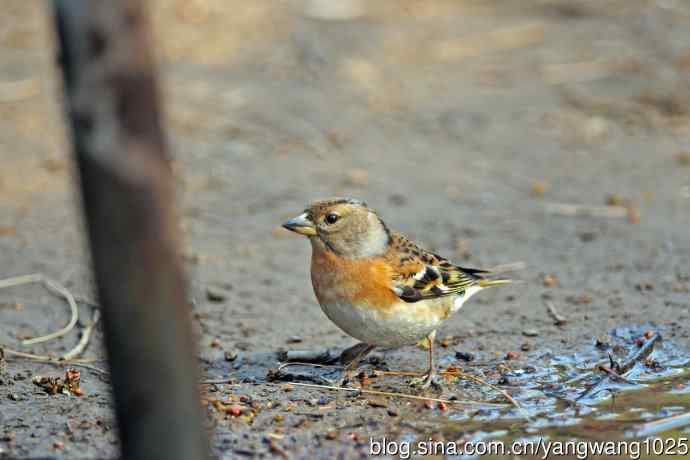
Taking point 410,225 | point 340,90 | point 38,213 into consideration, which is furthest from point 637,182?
point 38,213

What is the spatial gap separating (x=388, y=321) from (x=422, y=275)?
1.59 feet

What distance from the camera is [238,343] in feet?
23.0

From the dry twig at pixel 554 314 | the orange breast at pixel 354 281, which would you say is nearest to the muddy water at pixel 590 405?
the dry twig at pixel 554 314

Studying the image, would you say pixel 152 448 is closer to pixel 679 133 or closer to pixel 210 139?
pixel 210 139

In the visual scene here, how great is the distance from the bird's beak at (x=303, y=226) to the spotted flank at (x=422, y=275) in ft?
1.56

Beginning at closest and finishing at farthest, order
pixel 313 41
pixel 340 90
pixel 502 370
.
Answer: pixel 502 370 → pixel 340 90 → pixel 313 41

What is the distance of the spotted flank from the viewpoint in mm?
6090

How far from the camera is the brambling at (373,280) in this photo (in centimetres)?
589

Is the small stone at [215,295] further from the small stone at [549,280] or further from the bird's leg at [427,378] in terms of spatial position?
the small stone at [549,280]

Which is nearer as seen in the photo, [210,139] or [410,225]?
[410,225]

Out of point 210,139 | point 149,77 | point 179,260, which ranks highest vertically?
point 149,77

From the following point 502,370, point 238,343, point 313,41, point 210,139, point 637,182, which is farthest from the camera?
point 313,41

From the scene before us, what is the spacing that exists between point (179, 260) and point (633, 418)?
9.98 feet

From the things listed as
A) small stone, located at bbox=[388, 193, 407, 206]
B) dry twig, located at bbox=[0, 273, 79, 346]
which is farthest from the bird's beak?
small stone, located at bbox=[388, 193, 407, 206]
